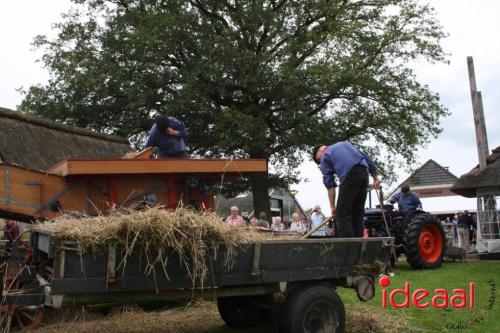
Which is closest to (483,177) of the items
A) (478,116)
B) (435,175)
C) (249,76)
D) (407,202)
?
(478,116)

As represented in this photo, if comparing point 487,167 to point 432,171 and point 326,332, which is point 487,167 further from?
point 432,171

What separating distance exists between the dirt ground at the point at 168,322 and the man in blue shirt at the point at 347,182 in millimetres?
974

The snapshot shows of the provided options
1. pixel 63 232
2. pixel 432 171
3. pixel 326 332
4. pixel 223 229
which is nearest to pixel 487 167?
pixel 326 332

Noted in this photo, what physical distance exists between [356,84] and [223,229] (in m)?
17.5

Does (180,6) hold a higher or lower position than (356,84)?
higher

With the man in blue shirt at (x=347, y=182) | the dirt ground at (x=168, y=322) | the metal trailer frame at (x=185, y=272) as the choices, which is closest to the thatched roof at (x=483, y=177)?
the dirt ground at (x=168, y=322)

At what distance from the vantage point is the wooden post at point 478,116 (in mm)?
14625

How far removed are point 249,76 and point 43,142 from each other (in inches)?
323

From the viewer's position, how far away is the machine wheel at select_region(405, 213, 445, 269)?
11.6 m

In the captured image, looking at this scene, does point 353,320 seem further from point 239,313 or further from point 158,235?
point 158,235

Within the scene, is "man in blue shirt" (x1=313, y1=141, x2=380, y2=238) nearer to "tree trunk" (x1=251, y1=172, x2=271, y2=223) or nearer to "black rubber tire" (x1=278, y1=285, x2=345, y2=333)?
"black rubber tire" (x1=278, y1=285, x2=345, y2=333)

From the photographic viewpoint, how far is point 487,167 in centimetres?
1459

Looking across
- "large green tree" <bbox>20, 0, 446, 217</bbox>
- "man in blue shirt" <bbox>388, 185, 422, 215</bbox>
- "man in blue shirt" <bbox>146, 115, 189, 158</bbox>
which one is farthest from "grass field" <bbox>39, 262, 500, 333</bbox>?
"large green tree" <bbox>20, 0, 446, 217</bbox>

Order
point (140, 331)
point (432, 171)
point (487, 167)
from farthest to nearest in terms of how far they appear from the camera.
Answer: point (432, 171) < point (487, 167) < point (140, 331)
